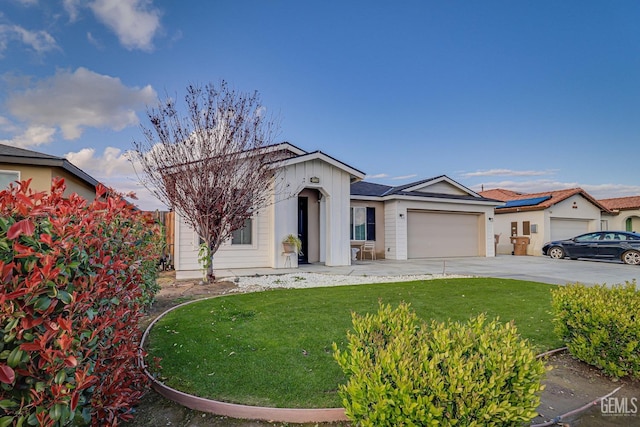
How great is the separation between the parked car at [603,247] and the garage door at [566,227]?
126 inches

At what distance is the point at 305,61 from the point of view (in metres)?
11.7

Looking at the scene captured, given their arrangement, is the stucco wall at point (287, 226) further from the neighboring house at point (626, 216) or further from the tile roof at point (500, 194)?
the neighboring house at point (626, 216)

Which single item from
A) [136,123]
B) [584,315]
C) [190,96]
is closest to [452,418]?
[584,315]

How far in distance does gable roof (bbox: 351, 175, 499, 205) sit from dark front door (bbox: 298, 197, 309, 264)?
2.98 m

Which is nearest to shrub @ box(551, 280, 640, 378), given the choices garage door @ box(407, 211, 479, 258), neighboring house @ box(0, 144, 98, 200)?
garage door @ box(407, 211, 479, 258)

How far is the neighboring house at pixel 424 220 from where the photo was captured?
16.0 m

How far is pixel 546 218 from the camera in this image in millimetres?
20125

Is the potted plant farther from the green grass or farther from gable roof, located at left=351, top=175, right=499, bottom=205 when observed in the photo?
gable roof, located at left=351, top=175, right=499, bottom=205

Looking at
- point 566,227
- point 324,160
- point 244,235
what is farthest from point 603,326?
point 566,227

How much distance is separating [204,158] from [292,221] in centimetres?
442

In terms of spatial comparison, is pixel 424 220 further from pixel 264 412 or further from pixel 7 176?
pixel 7 176

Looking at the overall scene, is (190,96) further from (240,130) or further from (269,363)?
(269,363)

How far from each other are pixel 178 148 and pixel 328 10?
20.9ft

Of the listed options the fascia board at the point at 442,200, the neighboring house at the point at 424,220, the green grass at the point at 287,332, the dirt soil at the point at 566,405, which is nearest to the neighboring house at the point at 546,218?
the fascia board at the point at 442,200
